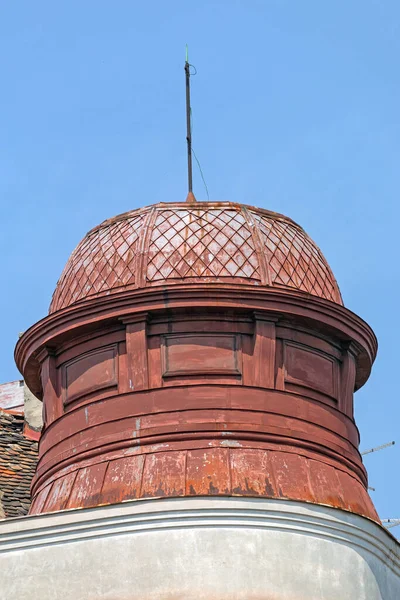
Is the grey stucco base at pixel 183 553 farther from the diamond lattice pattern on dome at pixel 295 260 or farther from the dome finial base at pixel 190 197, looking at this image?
the dome finial base at pixel 190 197

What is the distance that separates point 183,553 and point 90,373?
3689 millimetres

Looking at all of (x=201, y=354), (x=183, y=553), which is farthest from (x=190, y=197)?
(x=183, y=553)

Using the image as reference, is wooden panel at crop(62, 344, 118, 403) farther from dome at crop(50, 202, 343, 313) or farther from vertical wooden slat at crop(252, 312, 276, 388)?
vertical wooden slat at crop(252, 312, 276, 388)

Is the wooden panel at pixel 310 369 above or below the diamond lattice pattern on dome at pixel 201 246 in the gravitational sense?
below

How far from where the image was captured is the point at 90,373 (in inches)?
905

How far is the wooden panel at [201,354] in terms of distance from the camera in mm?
22359

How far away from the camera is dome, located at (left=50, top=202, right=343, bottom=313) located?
75.5 feet

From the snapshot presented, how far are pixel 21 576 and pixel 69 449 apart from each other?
262cm

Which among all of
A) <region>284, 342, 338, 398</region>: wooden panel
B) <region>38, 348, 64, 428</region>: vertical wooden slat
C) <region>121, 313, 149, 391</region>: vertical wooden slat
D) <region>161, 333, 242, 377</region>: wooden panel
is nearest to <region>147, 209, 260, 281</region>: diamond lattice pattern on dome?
<region>121, 313, 149, 391</region>: vertical wooden slat

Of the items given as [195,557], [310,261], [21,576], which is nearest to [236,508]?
[195,557]

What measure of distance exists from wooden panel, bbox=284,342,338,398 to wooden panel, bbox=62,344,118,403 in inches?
101

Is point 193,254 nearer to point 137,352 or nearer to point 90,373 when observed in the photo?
point 137,352

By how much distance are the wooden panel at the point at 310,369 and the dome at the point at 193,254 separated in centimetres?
94

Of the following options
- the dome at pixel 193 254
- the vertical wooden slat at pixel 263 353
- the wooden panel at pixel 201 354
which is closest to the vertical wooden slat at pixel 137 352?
the wooden panel at pixel 201 354
